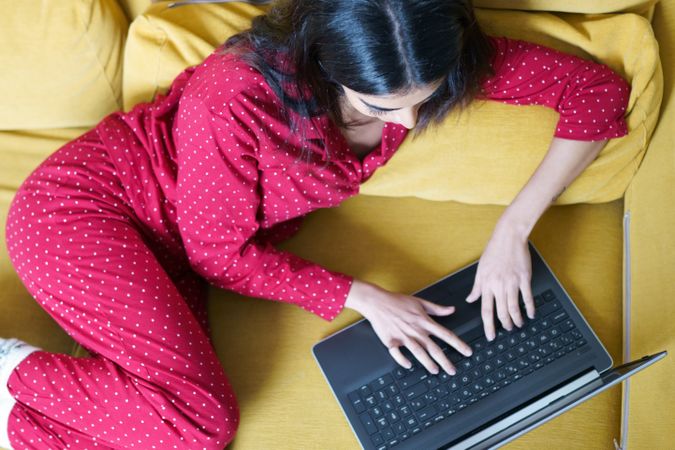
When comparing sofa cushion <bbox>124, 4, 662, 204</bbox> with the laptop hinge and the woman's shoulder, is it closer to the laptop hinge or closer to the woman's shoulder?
the woman's shoulder

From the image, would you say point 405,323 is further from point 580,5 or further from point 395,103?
point 580,5

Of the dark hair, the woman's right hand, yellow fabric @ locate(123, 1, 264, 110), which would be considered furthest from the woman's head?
the woman's right hand

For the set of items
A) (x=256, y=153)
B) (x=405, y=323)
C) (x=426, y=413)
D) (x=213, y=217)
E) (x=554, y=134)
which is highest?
(x=554, y=134)

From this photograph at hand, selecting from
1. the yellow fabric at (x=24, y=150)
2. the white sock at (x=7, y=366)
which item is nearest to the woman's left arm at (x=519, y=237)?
A: the white sock at (x=7, y=366)

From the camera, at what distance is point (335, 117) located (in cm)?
111

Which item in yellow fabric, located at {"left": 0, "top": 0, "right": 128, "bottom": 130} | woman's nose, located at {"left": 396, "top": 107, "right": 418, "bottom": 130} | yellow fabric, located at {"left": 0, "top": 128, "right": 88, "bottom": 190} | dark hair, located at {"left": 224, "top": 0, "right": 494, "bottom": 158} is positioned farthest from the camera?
yellow fabric, located at {"left": 0, "top": 128, "right": 88, "bottom": 190}

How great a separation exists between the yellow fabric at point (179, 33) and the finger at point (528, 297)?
0.70 meters

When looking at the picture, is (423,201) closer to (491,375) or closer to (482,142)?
(482,142)

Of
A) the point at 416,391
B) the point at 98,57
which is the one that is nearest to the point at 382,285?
the point at 416,391

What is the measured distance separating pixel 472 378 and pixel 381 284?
265mm

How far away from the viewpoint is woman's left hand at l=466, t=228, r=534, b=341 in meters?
1.17

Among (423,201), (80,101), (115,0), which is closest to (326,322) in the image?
(423,201)

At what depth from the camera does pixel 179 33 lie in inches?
50.8

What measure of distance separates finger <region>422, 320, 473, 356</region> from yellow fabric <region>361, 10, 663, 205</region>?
0.30 meters
